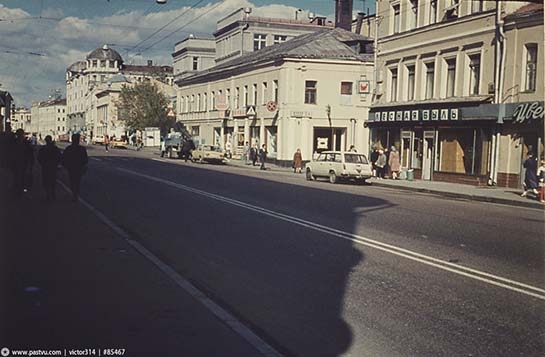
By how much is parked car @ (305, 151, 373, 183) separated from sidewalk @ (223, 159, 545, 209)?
1.26m

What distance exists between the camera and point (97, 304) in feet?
23.3

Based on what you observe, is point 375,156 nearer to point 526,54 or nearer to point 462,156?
point 462,156

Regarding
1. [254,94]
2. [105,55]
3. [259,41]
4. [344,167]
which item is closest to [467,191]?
[344,167]

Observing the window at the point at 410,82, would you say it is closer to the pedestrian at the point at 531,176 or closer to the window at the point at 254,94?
the pedestrian at the point at 531,176

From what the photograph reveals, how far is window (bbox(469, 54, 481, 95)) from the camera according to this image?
105ft

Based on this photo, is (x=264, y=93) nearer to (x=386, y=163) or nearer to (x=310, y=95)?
(x=310, y=95)

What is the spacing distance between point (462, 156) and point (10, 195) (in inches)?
855

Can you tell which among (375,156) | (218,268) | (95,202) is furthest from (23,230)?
(375,156)

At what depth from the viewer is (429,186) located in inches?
1209

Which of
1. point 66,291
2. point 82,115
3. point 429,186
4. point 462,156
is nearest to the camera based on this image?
point 66,291

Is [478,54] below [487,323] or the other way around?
the other way around

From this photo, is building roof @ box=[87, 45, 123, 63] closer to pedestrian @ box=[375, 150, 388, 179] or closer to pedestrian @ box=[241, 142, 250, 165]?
pedestrian @ box=[241, 142, 250, 165]

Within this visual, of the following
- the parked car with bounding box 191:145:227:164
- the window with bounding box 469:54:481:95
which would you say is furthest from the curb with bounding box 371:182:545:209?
the parked car with bounding box 191:145:227:164

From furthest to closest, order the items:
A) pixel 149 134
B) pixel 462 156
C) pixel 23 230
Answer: pixel 149 134 → pixel 462 156 → pixel 23 230
